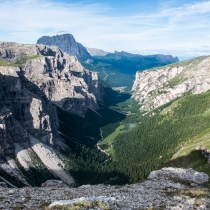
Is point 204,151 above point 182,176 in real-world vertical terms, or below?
below

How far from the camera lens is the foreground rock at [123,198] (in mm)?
48719

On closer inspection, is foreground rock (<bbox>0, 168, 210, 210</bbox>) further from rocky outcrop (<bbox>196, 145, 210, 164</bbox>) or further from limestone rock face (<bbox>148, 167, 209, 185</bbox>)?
rocky outcrop (<bbox>196, 145, 210, 164</bbox>)

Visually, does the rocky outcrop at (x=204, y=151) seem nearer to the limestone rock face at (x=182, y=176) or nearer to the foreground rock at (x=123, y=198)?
the limestone rock face at (x=182, y=176)

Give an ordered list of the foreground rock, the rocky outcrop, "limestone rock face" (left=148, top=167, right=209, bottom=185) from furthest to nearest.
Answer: the rocky outcrop → "limestone rock face" (left=148, top=167, right=209, bottom=185) → the foreground rock

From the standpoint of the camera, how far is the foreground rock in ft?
160

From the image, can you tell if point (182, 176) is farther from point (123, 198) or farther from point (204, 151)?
point (204, 151)

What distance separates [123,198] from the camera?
178 feet

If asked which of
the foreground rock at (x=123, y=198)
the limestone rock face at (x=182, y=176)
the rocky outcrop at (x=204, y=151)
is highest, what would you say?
the foreground rock at (x=123, y=198)

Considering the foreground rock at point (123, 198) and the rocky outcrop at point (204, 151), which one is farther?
the rocky outcrop at point (204, 151)

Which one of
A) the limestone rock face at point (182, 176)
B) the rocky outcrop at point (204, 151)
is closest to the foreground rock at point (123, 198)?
the limestone rock face at point (182, 176)

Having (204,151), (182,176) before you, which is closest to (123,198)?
(182,176)

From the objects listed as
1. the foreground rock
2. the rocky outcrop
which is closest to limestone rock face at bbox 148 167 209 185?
the foreground rock

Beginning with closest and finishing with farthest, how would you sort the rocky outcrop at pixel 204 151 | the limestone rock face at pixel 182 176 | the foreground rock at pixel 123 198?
the foreground rock at pixel 123 198 < the limestone rock face at pixel 182 176 < the rocky outcrop at pixel 204 151

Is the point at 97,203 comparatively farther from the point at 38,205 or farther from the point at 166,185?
the point at 166,185
